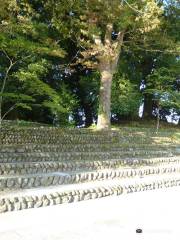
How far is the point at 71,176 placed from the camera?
8273 millimetres

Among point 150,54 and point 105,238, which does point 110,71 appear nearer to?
point 150,54

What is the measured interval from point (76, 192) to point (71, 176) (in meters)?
1.13

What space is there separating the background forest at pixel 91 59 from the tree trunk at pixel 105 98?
0.04m

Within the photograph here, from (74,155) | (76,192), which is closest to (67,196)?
(76,192)

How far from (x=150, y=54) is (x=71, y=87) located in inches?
187

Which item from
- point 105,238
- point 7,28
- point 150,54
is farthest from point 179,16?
point 105,238

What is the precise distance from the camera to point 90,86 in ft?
62.0

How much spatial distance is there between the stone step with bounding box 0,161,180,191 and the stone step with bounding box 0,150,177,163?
1.11 meters

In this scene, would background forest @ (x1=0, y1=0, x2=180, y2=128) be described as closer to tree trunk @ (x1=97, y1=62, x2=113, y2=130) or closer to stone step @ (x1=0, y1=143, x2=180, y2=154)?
tree trunk @ (x1=97, y1=62, x2=113, y2=130)

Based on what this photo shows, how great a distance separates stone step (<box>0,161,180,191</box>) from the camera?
7.31 metres

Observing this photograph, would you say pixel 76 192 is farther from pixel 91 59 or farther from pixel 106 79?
pixel 91 59

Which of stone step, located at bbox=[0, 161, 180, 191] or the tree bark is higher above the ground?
the tree bark

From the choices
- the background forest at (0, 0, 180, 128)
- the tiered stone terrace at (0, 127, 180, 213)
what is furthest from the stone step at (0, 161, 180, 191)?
the background forest at (0, 0, 180, 128)

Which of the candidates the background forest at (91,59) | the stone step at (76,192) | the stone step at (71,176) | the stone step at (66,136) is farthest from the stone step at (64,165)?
the stone step at (66,136)
